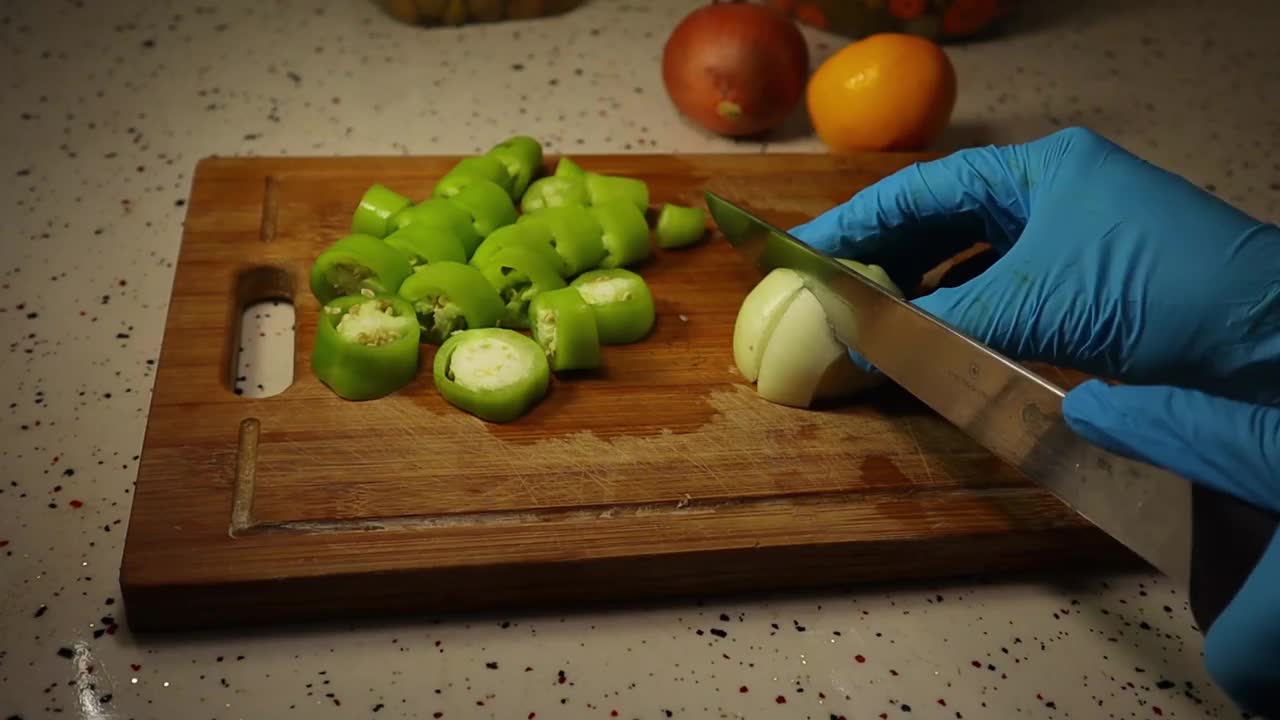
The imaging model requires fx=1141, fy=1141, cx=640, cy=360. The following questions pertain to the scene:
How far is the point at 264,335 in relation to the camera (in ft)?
5.60

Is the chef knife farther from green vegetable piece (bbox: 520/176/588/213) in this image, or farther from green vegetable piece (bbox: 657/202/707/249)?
green vegetable piece (bbox: 520/176/588/213)

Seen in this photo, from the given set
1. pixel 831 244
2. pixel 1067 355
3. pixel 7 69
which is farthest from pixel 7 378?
pixel 1067 355

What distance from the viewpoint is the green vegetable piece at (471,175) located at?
1.77 meters

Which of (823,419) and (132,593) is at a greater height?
(823,419)

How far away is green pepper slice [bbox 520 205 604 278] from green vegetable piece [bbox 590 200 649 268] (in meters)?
0.01

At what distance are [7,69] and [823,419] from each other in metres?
1.85

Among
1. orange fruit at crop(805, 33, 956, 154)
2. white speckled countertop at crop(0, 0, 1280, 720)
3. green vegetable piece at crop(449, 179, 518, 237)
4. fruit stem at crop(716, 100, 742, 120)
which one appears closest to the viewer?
white speckled countertop at crop(0, 0, 1280, 720)

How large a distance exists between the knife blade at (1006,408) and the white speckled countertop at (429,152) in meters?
0.23

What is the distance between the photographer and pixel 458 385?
1.46 meters

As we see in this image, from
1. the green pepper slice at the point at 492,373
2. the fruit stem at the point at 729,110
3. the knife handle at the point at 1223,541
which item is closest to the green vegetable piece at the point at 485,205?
the green pepper slice at the point at 492,373

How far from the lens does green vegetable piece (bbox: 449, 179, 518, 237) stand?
1.70 metres

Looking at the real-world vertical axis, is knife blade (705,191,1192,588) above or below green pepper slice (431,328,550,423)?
above

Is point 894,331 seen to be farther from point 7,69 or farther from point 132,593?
→ point 7,69

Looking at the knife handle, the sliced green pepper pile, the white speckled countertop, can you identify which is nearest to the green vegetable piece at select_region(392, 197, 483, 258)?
the sliced green pepper pile
